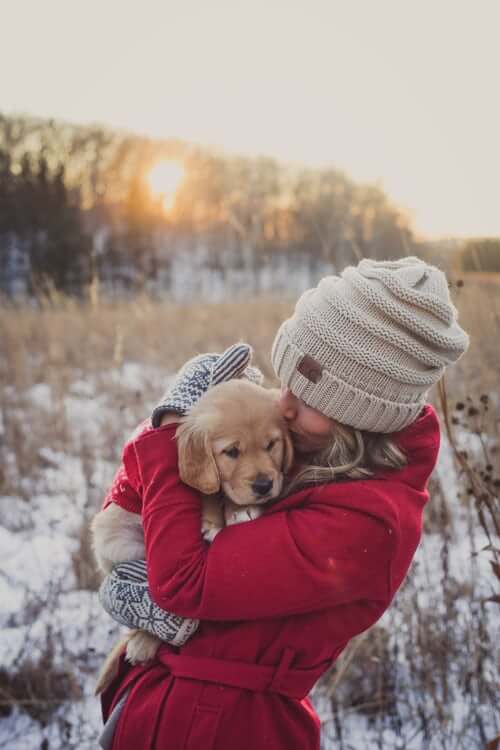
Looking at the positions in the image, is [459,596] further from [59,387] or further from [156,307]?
[156,307]

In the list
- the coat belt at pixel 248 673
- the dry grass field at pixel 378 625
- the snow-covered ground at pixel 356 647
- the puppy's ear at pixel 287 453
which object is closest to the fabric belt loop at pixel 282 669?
the coat belt at pixel 248 673

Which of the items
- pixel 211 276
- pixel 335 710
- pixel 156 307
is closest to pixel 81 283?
pixel 156 307

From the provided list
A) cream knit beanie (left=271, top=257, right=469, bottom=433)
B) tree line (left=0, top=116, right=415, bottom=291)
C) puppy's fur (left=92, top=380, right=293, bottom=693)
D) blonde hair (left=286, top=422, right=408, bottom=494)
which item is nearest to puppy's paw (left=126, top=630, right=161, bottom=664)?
puppy's fur (left=92, top=380, right=293, bottom=693)

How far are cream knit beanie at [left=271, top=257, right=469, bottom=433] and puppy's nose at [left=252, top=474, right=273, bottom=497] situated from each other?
0.93ft

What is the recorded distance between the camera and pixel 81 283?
1551cm

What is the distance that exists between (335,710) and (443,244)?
2578mm

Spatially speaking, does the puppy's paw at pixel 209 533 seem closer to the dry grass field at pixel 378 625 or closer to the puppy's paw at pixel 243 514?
the puppy's paw at pixel 243 514

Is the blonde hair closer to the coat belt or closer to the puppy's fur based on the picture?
the puppy's fur

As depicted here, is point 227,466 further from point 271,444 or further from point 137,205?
point 137,205

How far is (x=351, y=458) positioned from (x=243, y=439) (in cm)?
40

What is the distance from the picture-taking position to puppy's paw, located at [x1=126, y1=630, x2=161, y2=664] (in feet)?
5.47

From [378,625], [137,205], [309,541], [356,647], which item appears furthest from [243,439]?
[137,205]

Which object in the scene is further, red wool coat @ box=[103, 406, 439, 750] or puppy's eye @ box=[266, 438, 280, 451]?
puppy's eye @ box=[266, 438, 280, 451]

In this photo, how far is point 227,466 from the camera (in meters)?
1.90
